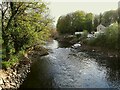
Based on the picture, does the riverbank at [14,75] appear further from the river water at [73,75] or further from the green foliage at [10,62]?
the river water at [73,75]

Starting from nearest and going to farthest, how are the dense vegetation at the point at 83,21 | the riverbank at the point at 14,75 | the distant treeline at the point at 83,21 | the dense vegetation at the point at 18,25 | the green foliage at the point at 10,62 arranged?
the riverbank at the point at 14,75, the green foliage at the point at 10,62, the dense vegetation at the point at 18,25, the dense vegetation at the point at 83,21, the distant treeline at the point at 83,21

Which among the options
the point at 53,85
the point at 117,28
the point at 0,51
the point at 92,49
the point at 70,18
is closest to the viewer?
the point at 53,85

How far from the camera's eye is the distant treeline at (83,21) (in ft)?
323

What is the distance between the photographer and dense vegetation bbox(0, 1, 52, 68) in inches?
1255

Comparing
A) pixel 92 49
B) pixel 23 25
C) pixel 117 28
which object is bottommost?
pixel 92 49

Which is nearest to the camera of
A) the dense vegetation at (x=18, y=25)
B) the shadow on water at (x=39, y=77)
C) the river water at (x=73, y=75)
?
the shadow on water at (x=39, y=77)

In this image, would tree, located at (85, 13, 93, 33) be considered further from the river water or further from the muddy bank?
the river water

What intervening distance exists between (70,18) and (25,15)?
235 feet

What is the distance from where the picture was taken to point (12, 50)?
33.1 meters

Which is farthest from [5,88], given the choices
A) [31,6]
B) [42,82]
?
[31,6]

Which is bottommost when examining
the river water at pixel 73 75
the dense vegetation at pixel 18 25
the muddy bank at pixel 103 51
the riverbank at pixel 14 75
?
the muddy bank at pixel 103 51

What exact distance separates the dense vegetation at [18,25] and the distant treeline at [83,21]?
64.2m

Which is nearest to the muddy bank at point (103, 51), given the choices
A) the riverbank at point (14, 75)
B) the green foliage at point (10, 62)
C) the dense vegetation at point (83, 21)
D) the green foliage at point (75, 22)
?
the riverbank at point (14, 75)

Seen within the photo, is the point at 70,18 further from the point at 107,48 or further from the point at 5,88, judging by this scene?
the point at 5,88
